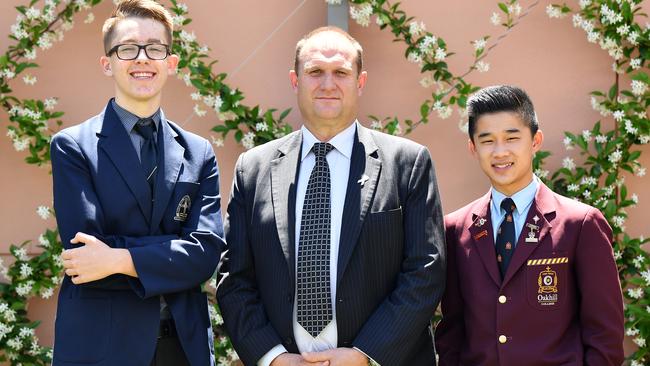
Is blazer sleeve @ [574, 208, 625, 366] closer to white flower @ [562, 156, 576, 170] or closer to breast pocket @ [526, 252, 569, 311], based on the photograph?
breast pocket @ [526, 252, 569, 311]

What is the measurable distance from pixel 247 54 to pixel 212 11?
0.98ft

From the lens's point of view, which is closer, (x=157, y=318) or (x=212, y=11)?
(x=157, y=318)

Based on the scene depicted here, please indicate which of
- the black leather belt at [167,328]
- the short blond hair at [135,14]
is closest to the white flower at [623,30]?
the short blond hair at [135,14]

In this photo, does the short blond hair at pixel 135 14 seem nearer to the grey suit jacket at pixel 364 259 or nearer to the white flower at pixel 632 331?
the grey suit jacket at pixel 364 259

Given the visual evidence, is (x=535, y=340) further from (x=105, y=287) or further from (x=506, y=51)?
(x=506, y=51)

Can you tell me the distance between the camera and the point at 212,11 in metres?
4.50

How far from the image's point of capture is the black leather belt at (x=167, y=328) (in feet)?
9.27

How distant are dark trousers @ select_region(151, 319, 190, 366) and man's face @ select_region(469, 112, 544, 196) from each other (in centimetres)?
122

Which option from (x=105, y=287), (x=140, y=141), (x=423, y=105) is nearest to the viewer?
(x=105, y=287)

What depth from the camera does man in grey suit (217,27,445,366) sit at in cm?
280

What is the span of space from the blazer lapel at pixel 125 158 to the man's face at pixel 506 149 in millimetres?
1172

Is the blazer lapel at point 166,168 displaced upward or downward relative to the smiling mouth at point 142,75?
downward

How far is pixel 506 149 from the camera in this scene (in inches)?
116

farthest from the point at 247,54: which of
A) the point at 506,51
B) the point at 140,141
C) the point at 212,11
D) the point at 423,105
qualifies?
the point at 140,141
